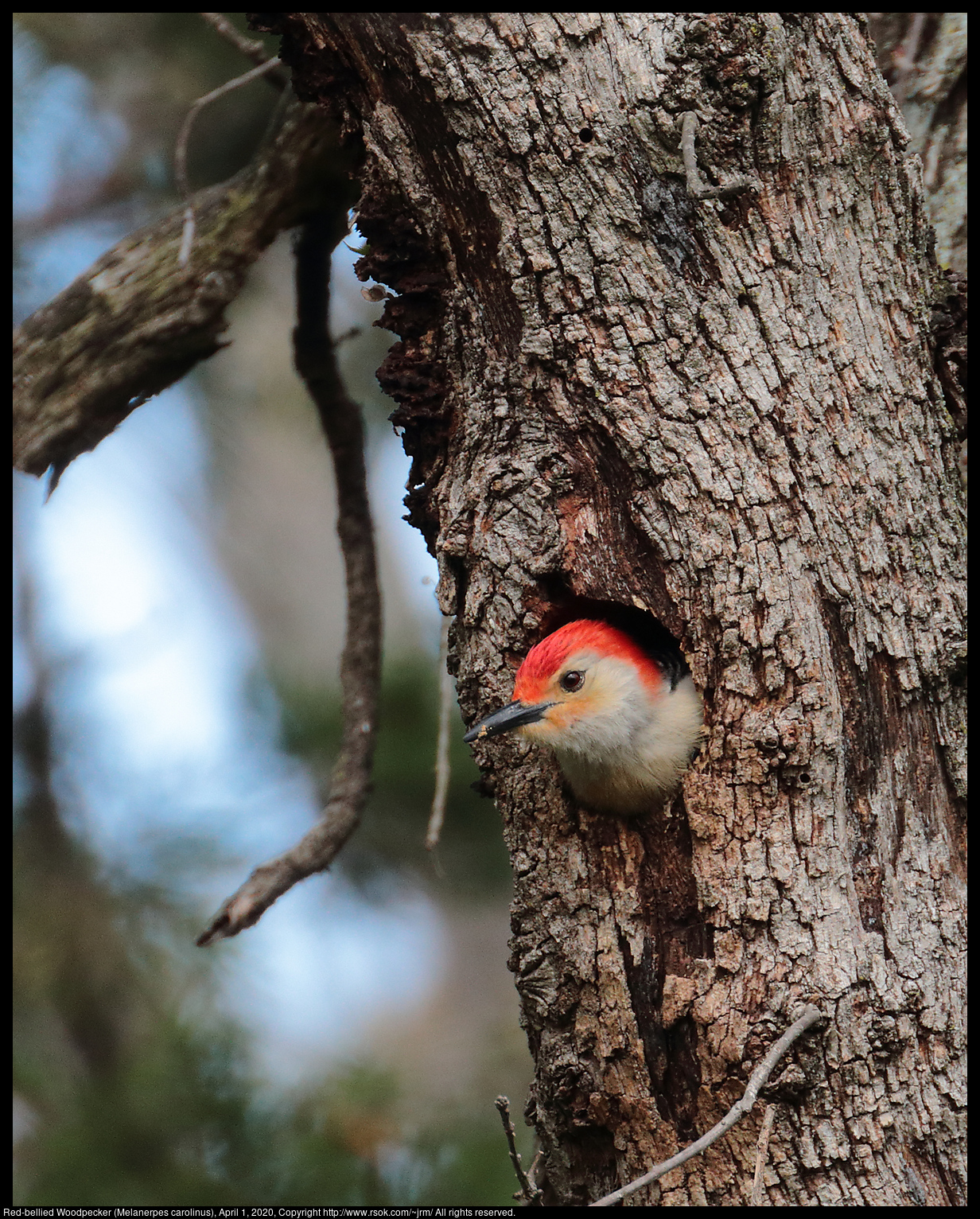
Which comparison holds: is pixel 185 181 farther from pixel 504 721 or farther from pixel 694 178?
pixel 504 721

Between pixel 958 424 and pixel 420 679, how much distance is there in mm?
2660

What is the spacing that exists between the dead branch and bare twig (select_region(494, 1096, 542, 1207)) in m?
2.10

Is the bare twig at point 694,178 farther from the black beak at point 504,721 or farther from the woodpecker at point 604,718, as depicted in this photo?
the black beak at point 504,721

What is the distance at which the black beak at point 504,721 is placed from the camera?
94.7 inches

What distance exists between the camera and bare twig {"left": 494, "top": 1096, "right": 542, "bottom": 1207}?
6.11 ft

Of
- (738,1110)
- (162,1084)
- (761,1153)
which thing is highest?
(162,1084)

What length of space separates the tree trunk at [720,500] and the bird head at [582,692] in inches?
10.5

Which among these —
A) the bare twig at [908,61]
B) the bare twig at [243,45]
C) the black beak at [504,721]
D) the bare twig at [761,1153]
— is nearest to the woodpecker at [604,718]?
the black beak at [504,721]

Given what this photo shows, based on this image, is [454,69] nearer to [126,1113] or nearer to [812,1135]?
[812,1135]

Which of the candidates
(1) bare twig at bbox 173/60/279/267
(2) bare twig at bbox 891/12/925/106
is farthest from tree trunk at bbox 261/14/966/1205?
(2) bare twig at bbox 891/12/925/106

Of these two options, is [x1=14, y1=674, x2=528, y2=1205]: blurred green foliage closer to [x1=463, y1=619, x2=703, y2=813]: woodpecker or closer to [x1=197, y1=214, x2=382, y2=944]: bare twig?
[x1=197, y1=214, x2=382, y2=944]: bare twig

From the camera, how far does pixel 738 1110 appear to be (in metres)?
1.90

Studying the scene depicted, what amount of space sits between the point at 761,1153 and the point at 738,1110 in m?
0.15

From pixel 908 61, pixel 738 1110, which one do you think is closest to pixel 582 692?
pixel 738 1110
